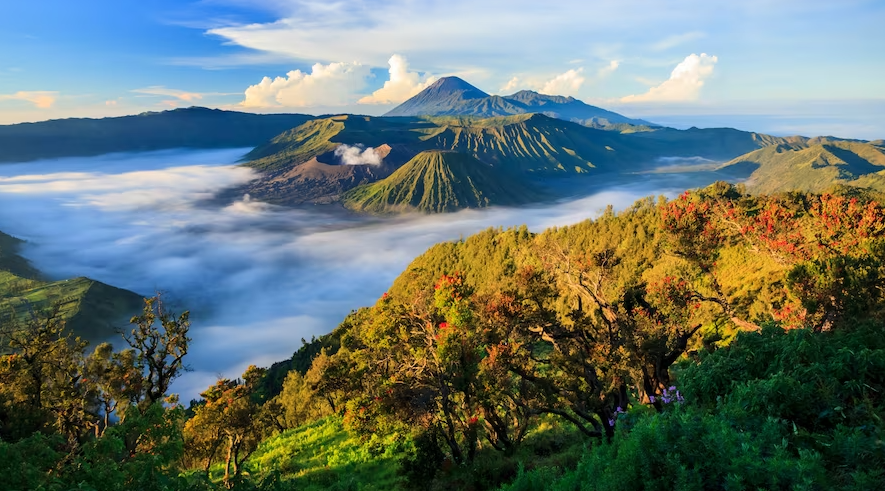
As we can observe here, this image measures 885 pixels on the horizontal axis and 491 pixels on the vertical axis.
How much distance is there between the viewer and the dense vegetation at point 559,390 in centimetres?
929

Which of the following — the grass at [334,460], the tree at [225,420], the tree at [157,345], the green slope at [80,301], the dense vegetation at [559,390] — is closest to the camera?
the dense vegetation at [559,390]

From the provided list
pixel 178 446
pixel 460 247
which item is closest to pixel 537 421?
pixel 178 446

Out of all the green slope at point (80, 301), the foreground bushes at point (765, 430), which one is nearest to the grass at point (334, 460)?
the foreground bushes at point (765, 430)

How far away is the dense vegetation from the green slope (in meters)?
172

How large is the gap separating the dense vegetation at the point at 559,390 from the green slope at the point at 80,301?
17187 cm

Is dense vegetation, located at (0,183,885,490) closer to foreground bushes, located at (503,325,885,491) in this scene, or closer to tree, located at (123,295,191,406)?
foreground bushes, located at (503,325,885,491)

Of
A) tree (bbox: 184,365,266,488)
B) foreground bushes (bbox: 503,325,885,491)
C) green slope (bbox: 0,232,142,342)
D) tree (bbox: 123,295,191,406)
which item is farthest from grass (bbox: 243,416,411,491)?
green slope (bbox: 0,232,142,342)

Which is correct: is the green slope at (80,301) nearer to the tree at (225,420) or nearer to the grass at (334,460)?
the grass at (334,460)

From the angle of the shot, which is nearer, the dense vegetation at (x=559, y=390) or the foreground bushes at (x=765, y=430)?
the foreground bushes at (x=765, y=430)

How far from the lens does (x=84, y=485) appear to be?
26.5 ft

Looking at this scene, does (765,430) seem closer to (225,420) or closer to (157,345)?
(225,420)

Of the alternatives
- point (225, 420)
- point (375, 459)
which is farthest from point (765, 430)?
point (225, 420)

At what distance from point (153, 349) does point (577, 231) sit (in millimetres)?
111486

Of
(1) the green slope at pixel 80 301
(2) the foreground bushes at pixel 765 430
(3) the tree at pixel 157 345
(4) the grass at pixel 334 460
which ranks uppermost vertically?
(2) the foreground bushes at pixel 765 430
